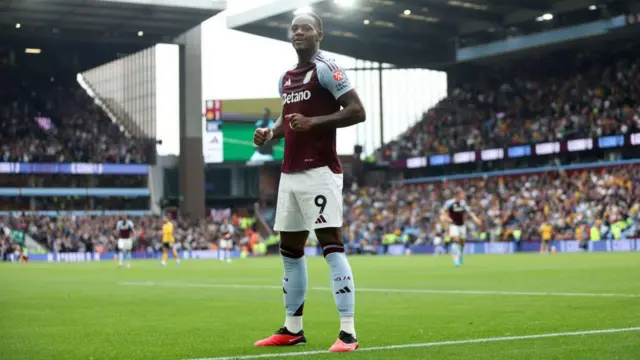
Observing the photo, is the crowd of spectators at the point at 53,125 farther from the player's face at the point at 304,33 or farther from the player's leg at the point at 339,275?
the player's leg at the point at 339,275

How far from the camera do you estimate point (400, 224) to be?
5947 cm

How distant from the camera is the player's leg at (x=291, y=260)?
780cm

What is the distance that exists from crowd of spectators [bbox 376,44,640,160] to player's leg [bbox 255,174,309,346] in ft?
150

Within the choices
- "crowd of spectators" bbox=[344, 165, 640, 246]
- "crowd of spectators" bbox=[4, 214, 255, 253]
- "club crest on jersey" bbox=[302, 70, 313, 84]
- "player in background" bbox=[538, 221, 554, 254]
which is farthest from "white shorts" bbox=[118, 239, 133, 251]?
"club crest on jersey" bbox=[302, 70, 313, 84]

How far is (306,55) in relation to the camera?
7906 millimetres

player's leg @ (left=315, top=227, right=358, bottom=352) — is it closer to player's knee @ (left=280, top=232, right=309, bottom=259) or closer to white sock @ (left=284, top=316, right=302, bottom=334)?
player's knee @ (left=280, top=232, right=309, bottom=259)

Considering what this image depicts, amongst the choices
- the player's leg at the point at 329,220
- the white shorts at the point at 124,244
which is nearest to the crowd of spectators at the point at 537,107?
the white shorts at the point at 124,244

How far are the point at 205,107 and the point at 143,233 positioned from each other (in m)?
12.0

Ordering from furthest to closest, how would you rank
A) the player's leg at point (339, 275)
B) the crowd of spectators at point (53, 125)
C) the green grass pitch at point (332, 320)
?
the crowd of spectators at point (53, 125) < the player's leg at point (339, 275) < the green grass pitch at point (332, 320)

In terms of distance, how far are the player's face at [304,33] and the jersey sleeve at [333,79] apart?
0.23m

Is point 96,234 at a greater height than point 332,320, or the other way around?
point 332,320

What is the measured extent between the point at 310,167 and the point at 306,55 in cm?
89

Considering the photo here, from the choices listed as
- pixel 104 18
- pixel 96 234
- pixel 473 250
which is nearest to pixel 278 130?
pixel 473 250

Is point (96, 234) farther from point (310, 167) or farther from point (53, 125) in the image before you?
point (310, 167)
